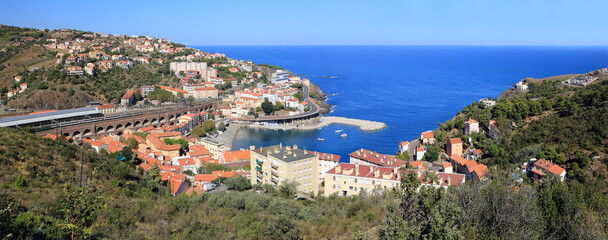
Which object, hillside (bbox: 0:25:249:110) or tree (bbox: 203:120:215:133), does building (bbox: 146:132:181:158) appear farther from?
hillside (bbox: 0:25:249:110)

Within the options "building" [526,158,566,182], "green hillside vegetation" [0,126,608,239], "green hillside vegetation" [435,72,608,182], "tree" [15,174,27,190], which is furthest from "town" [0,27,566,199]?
"tree" [15,174,27,190]

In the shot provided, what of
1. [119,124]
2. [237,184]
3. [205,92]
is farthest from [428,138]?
[205,92]

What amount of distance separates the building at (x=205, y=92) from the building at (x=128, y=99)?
6.25 m

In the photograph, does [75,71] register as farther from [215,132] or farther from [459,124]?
[459,124]

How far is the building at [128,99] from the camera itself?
33781 mm

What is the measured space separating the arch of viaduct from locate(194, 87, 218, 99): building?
185 inches

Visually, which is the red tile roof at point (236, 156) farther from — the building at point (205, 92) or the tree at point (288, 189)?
the building at point (205, 92)

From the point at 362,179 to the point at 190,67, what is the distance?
3914 cm

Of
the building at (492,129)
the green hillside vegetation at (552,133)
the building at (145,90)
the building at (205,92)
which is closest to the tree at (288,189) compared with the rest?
the green hillside vegetation at (552,133)

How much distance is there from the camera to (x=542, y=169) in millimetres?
13680

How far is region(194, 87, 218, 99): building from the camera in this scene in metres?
40.0

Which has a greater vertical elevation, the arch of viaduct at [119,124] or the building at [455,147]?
the building at [455,147]

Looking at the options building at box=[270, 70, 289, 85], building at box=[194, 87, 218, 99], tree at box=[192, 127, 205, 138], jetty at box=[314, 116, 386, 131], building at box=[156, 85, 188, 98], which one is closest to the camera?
tree at box=[192, 127, 205, 138]

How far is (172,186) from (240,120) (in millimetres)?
19894
